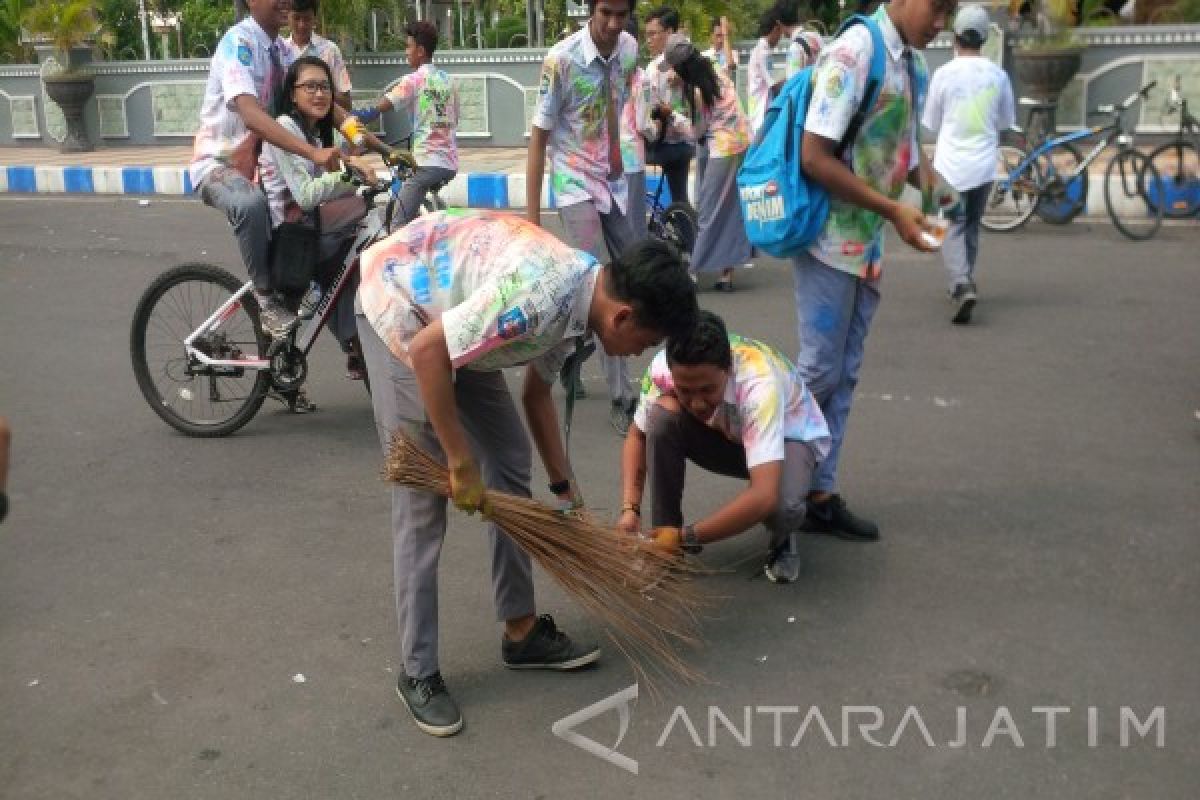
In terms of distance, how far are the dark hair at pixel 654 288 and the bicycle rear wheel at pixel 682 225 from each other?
606cm

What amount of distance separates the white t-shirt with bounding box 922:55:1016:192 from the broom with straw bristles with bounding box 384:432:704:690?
5.07 metres

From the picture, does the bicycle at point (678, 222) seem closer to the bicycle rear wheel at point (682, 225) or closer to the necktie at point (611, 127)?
the bicycle rear wheel at point (682, 225)

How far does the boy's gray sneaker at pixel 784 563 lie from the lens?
4137 millimetres

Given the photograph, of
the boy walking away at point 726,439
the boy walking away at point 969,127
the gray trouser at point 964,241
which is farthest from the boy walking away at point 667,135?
the boy walking away at point 726,439

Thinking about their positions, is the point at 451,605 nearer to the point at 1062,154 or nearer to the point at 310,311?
the point at 310,311

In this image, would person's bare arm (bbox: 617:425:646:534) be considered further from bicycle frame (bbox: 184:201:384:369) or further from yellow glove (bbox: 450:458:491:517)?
bicycle frame (bbox: 184:201:384:369)

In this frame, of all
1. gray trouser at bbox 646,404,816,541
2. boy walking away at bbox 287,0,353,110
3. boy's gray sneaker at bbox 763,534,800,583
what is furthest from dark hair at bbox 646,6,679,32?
boy's gray sneaker at bbox 763,534,800,583

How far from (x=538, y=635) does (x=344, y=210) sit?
2.47 meters

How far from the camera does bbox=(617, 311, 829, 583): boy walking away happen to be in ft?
12.1

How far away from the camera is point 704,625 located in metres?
3.88

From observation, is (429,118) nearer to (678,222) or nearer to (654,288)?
(678,222)

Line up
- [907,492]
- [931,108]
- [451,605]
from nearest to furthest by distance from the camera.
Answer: [451,605], [907,492], [931,108]

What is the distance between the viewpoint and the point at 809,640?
12.4 feet

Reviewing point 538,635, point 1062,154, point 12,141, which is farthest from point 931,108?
point 12,141
